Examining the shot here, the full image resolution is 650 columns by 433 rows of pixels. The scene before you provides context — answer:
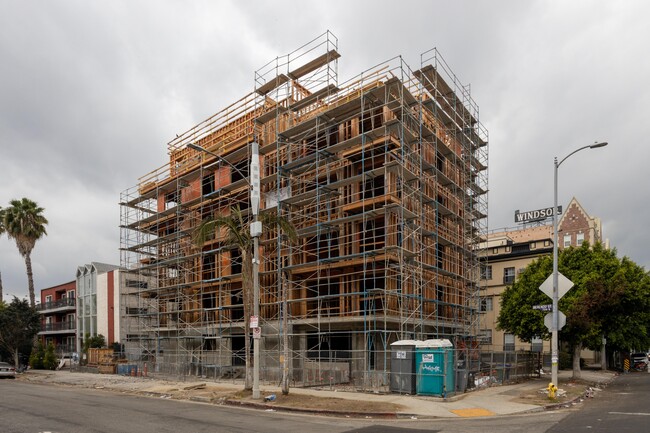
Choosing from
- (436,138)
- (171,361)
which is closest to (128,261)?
(171,361)

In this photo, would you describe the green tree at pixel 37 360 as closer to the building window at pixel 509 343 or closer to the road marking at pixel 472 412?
the building window at pixel 509 343

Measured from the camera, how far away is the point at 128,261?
43.6 m

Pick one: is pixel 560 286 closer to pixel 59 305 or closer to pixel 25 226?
pixel 25 226

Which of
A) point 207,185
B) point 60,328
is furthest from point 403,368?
point 60,328

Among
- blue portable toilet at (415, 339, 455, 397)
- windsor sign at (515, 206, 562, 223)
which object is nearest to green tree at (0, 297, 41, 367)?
blue portable toilet at (415, 339, 455, 397)

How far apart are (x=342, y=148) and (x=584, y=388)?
1734cm

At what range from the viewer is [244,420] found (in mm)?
14977

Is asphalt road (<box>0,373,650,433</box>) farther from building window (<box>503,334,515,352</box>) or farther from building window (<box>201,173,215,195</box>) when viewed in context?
building window (<box>503,334,515,352</box>)

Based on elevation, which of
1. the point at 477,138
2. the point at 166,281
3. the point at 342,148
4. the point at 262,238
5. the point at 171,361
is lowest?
the point at 171,361

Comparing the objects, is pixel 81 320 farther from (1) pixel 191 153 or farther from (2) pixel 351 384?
(2) pixel 351 384

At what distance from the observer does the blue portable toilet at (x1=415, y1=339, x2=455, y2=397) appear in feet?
63.7

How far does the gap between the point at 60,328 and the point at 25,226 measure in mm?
15924

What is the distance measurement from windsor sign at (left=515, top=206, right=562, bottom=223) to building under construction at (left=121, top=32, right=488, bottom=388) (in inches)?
1227

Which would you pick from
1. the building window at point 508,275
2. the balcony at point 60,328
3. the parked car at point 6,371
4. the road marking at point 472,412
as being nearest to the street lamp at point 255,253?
the road marking at point 472,412
